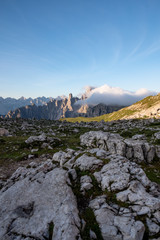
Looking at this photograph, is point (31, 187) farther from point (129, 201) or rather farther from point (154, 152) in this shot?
point (154, 152)

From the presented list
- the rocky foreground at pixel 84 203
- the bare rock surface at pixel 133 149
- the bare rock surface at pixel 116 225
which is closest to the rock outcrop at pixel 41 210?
the rocky foreground at pixel 84 203

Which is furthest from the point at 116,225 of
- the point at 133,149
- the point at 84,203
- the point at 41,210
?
the point at 133,149

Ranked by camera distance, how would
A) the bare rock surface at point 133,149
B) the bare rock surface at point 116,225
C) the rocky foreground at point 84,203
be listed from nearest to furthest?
the bare rock surface at point 116,225
the rocky foreground at point 84,203
the bare rock surface at point 133,149

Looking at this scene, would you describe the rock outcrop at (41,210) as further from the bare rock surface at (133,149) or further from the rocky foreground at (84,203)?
the bare rock surface at (133,149)

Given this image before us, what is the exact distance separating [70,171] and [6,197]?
6000 mm

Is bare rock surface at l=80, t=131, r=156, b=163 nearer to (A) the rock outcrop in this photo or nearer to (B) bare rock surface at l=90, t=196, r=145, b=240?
(A) the rock outcrop

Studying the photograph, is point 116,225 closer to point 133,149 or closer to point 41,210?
point 41,210

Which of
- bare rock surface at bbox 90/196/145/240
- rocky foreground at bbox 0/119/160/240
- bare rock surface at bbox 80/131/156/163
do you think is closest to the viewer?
bare rock surface at bbox 90/196/145/240

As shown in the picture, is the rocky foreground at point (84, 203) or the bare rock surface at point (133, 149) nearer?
the rocky foreground at point (84, 203)

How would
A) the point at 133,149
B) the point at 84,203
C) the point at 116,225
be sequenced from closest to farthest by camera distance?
the point at 116,225
the point at 84,203
the point at 133,149

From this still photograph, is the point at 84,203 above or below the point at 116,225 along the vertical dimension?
below

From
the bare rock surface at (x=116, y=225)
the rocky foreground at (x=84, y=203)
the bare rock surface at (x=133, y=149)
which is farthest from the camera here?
the bare rock surface at (x=133, y=149)

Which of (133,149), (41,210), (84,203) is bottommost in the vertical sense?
(84,203)

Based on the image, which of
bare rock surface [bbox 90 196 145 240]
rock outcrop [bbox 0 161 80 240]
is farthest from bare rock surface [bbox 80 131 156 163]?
bare rock surface [bbox 90 196 145 240]
